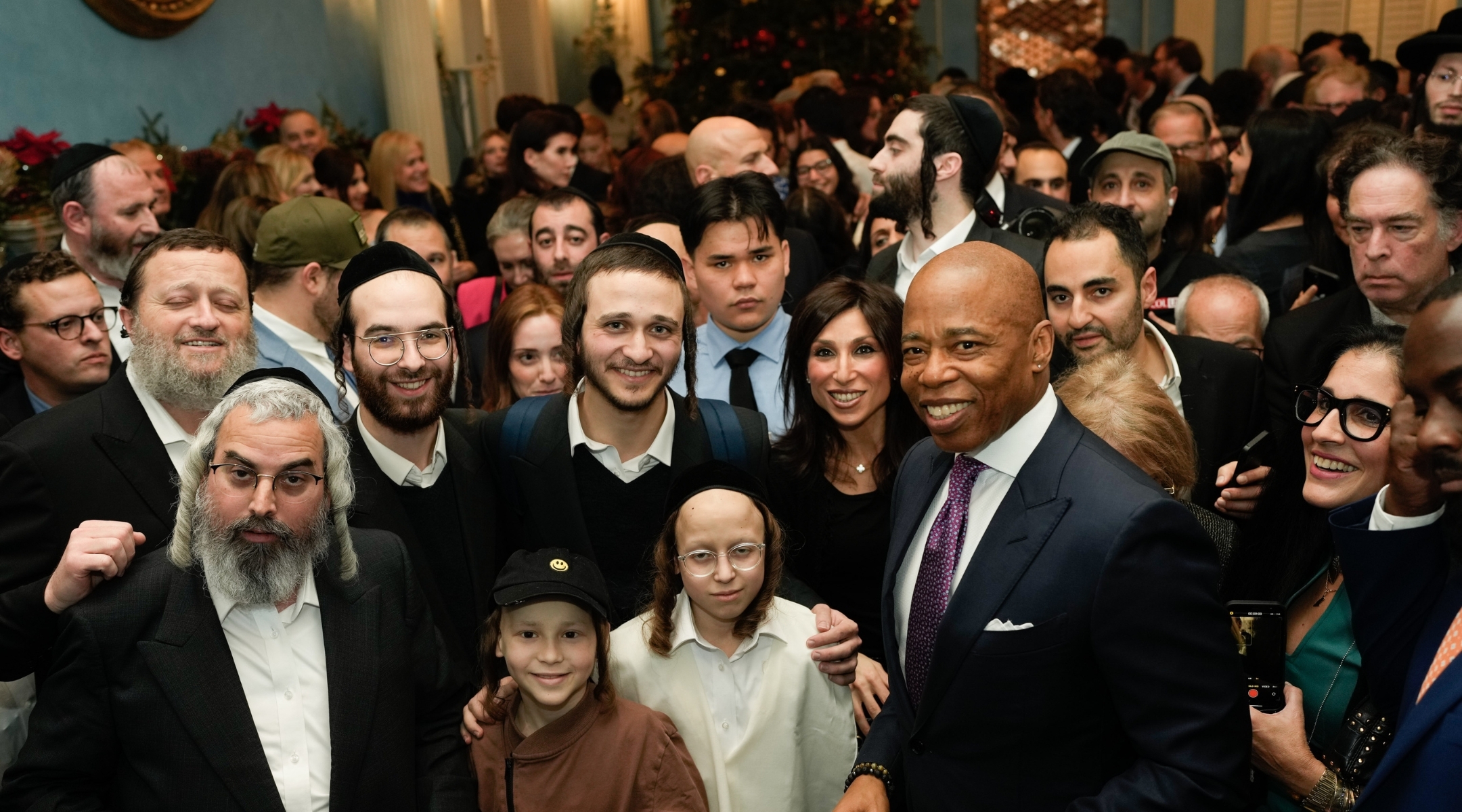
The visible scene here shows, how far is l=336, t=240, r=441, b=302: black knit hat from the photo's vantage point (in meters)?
3.26

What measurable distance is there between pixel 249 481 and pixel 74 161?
279cm

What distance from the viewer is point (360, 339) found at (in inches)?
125

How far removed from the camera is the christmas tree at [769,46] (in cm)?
1245

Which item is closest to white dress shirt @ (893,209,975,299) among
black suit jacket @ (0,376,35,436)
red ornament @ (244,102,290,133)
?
black suit jacket @ (0,376,35,436)

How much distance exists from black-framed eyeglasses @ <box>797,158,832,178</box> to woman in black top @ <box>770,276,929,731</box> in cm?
338

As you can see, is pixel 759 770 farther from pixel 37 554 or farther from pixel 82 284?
pixel 82 284

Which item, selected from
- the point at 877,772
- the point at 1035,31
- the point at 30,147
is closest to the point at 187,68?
the point at 30,147

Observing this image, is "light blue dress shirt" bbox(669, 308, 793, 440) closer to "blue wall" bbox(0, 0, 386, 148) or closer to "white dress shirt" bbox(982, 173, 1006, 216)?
"white dress shirt" bbox(982, 173, 1006, 216)

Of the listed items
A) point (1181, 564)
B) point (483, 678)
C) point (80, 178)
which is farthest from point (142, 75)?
point (1181, 564)

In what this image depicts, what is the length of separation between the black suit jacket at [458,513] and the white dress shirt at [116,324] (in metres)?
1.18

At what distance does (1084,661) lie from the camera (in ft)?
6.53

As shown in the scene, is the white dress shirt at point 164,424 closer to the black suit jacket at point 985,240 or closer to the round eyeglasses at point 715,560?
the round eyeglasses at point 715,560

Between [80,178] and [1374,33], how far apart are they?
45.5 ft

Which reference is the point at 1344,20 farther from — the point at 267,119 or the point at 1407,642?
the point at 1407,642
